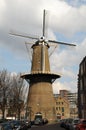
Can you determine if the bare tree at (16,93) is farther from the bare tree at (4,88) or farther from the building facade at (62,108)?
the building facade at (62,108)

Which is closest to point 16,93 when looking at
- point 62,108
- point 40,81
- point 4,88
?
point 4,88

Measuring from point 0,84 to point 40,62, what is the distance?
26.1 meters

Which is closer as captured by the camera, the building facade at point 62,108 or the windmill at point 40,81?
the windmill at point 40,81

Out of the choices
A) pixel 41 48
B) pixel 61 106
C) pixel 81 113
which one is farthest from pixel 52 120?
pixel 61 106

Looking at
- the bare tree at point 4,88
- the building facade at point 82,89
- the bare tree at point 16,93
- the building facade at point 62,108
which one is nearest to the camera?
the bare tree at point 4,88

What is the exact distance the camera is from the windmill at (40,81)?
326 ft

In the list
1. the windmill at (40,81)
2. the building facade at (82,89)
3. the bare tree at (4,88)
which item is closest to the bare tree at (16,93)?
the bare tree at (4,88)

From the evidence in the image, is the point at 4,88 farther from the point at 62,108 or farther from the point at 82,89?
the point at 62,108

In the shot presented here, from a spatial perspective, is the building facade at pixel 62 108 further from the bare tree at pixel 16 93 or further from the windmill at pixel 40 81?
the bare tree at pixel 16 93

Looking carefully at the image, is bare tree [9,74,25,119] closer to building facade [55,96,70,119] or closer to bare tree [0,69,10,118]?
bare tree [0,69,10,118]

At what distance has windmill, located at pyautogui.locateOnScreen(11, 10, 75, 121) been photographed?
9935 cm

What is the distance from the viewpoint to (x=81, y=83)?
3789 inches

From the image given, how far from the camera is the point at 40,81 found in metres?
101

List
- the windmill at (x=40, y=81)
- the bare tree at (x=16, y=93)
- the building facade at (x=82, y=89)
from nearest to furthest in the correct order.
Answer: the bare tree at (x=16, y=93) < the building facade at (x=82, y=89) < the windmill at (x=40, y=81)
